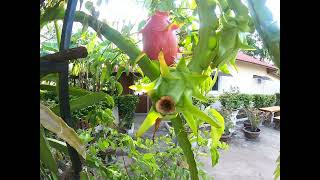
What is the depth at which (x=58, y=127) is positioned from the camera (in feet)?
0.81

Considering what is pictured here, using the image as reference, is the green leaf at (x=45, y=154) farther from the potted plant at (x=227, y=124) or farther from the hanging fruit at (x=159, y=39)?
the potted plant at (x=227, y=124)

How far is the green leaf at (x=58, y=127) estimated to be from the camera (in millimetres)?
238

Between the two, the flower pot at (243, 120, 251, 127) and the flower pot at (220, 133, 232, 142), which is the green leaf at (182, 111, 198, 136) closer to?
the flower pot at (220, 133, 232, 142)

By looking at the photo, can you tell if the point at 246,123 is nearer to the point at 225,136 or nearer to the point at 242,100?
the point at 242,100

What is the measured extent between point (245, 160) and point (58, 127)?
4219 mm

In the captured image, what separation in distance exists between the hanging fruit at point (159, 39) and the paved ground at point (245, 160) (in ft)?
8.31

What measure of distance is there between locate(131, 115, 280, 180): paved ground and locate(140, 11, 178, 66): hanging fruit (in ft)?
8.31

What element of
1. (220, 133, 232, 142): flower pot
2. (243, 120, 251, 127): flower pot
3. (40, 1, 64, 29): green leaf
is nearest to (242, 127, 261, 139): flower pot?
(243, 120, 251, 127): flower pot

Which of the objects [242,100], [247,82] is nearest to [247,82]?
[247,82]

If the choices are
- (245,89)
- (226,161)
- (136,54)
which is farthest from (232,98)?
(136,54)

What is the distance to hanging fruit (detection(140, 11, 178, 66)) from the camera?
38 centimetres
